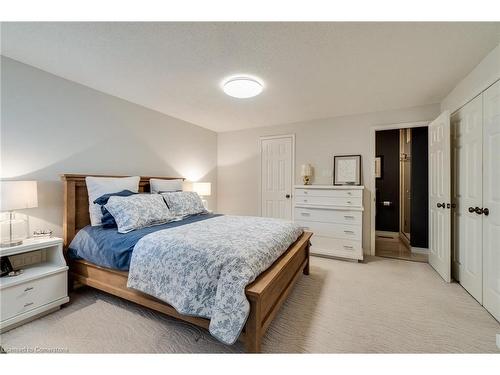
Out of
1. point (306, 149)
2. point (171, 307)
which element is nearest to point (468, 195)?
point (306, 149)

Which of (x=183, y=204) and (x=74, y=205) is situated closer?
(x=74, y=205)

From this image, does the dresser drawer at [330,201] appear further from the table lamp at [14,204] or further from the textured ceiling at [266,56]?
the table lamp at [14,204]

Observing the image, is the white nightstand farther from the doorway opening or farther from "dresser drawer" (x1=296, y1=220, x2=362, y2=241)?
the doorway opening

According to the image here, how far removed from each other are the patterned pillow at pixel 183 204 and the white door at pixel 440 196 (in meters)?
3.11

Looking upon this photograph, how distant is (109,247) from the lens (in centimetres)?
190

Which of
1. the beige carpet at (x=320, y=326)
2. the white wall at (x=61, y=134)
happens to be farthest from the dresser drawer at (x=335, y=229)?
the white wall at (x=61, y=134)

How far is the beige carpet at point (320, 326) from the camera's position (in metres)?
1.49

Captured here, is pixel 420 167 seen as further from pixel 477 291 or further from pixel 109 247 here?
pixel 109 247

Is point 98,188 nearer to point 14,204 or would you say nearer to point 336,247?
point 14,204

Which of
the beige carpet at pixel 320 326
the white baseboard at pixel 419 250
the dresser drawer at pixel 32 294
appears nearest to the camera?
Answer: the beige carpet at pixel 320 326

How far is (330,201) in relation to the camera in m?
3.36

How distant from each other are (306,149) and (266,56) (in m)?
2.32

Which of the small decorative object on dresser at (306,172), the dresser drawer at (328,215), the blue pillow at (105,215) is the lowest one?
the dresser drawer at (328,215)
